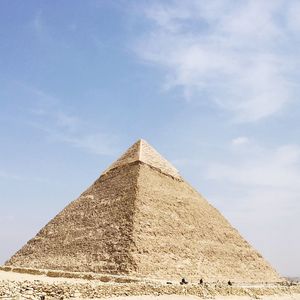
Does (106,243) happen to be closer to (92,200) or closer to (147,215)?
(147,215)

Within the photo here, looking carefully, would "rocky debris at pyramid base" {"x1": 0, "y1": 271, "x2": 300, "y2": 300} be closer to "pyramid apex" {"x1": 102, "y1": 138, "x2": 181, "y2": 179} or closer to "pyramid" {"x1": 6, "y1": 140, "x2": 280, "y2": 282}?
"pyramid" {"x1": 6, "y1": 140, "x2": 280, "y2": 282}

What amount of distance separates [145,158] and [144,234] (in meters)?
11.4

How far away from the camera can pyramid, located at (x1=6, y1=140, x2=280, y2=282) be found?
35906 millimetres

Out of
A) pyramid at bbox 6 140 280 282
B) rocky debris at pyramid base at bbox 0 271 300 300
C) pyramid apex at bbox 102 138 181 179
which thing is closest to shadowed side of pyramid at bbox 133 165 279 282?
pyramid at bbox 6 140 280 282

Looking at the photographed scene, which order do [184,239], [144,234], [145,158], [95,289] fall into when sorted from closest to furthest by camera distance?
[95,289] < [144,234] < [184,239] < [145,158]

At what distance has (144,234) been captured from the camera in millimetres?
37406

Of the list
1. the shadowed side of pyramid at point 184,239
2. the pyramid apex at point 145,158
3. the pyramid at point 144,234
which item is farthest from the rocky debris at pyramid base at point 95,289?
the pyramid apex at point 145,158

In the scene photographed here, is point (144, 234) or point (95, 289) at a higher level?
point (144, 234)

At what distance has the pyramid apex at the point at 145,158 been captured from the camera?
47.5 meters

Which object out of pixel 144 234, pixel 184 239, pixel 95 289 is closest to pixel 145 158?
pixel 184 239

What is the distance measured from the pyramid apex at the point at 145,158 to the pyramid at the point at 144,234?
13 cm

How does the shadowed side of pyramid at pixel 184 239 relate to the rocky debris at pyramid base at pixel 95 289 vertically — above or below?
above

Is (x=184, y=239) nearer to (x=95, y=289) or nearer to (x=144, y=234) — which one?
(x=144, y=234)

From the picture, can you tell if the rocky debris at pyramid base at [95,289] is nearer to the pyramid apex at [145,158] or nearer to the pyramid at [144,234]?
the pyramid at [144,234]
